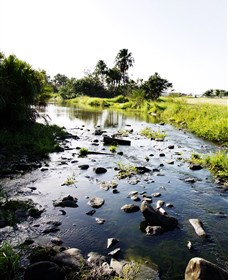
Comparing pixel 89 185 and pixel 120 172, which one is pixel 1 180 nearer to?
pixel 89 185

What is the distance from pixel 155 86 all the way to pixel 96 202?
59.7 meters

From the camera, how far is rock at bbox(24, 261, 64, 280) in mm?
4891

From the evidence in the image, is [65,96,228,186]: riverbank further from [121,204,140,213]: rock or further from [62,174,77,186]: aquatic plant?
[62,174,77,186]: aquatic plant

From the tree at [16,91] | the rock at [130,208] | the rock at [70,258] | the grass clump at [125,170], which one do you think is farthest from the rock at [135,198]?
the tree at [16,91]

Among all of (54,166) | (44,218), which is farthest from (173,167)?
(44,218)

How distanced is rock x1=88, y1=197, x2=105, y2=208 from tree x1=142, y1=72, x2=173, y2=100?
58.9 meters

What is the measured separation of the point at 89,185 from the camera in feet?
34.8

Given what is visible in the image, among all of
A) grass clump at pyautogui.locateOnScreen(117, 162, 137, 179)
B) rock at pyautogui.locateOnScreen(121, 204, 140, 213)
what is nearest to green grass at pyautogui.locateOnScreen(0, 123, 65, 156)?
grass clump at pyautogui.locateOnScreen(117, 162, 137, 179)

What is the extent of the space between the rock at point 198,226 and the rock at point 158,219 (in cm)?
48

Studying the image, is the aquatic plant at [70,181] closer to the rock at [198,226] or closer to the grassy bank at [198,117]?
the rock at [198,226]

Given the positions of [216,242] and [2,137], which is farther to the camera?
[2,137]

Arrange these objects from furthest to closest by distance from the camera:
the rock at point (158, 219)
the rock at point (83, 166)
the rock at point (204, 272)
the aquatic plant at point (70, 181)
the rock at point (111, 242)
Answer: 1. the rock at point (83, 166)
2. the aquatic plant at point (70, 181)
3. the rock at point (158, 219)
4. the rock at point (111, 242)
5. the rock at point (204, 272)

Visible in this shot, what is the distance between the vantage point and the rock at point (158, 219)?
737 centimetres

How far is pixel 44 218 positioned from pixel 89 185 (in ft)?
10.5
